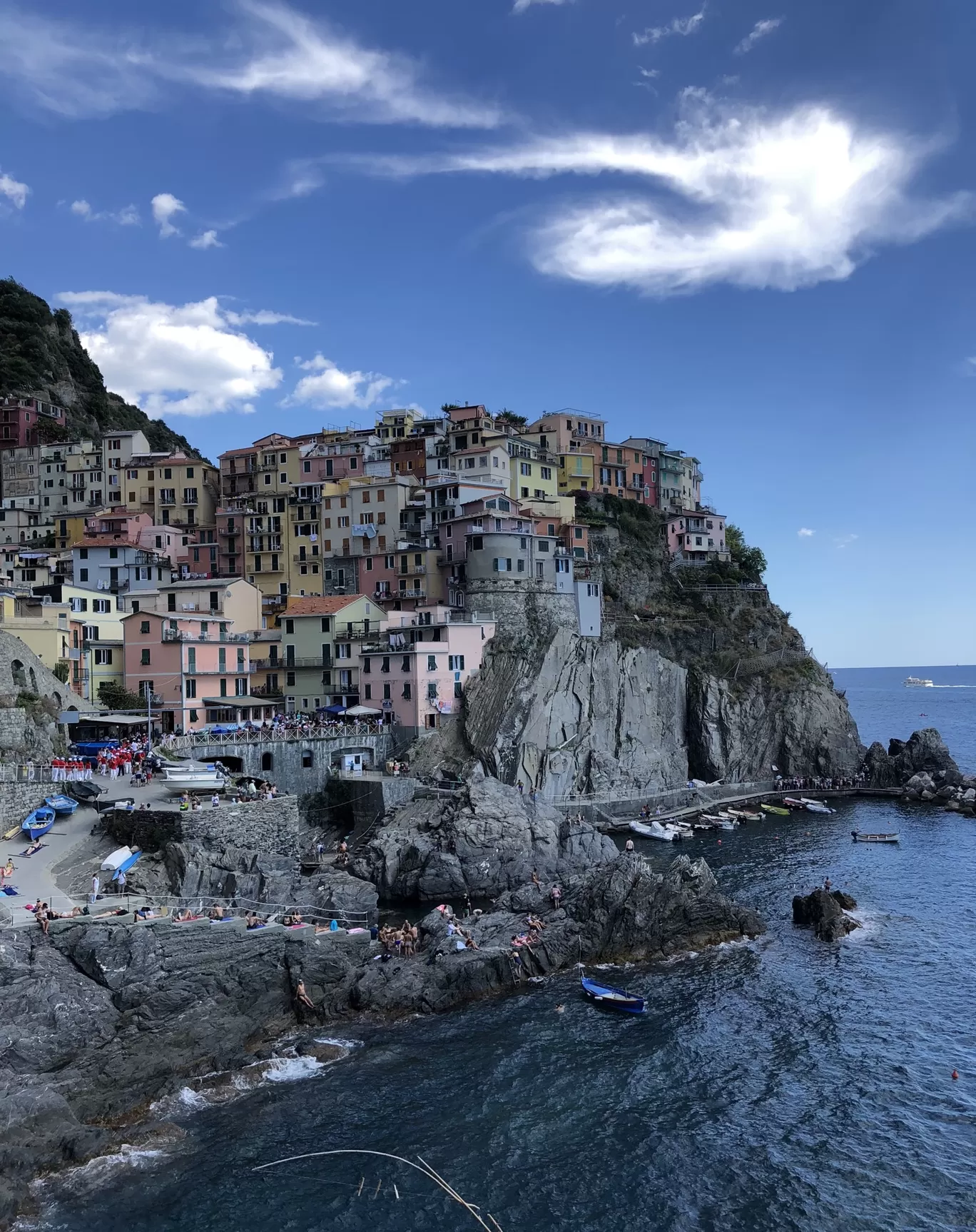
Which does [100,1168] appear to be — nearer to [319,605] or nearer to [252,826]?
[252,826]

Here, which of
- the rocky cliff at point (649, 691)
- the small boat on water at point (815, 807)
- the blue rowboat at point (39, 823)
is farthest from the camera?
the small boat on water at point (815, 807)

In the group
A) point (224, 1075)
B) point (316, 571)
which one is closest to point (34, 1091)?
point (224, 1075)

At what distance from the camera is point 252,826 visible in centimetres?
4847

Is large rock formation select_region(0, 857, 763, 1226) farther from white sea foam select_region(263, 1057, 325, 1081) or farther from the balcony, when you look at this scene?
the balcony

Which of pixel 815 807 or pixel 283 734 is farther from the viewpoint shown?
pixel 815 807

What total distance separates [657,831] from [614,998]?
1301 inches

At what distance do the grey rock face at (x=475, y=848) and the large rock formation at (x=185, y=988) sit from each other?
7584mm

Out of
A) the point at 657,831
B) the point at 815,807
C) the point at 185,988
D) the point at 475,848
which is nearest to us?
the point at 185,988

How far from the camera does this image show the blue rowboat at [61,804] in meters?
44.9

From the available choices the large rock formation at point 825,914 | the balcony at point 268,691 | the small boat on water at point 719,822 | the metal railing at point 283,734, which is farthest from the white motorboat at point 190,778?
the small boat on water at point 719,822

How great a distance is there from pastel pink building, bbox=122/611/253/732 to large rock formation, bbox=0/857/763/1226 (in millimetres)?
27932

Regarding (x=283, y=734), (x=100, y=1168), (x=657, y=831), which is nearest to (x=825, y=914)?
(x=657, y=831)

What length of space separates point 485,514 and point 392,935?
45.1 meters

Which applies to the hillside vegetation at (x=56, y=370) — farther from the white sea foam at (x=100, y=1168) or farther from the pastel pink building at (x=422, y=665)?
the white sea foam at (x=100, y=1168)
